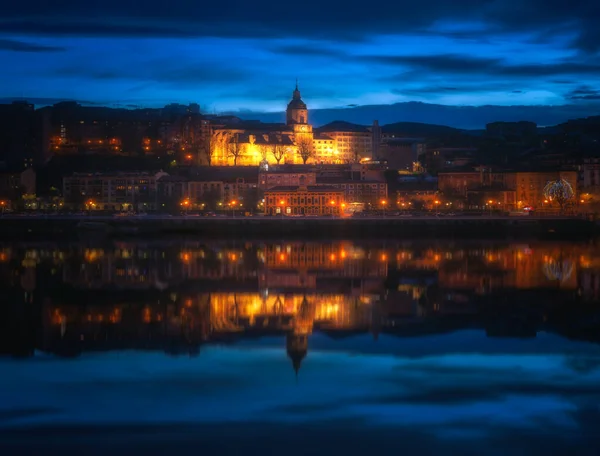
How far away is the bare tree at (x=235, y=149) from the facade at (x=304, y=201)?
13028 millimetres

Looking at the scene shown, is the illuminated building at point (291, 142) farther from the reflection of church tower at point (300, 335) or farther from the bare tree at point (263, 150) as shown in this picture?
the reflection of church tower at point (300, 335)

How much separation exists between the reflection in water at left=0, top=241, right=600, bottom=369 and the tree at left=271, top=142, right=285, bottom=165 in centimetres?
3134

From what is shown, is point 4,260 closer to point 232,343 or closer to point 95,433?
point 232,343

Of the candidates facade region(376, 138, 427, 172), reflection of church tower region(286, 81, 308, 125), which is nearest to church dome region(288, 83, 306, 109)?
reflection of church tower region(286, 81, 308, 125)

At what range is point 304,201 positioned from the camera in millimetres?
41344

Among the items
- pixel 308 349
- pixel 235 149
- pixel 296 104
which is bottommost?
pixel 308 349

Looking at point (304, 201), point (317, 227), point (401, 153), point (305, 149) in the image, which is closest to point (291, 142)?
point (305, 149)

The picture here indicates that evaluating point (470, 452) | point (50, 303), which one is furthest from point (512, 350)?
point (50, 303)

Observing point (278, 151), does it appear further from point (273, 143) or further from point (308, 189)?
point (308, 189)

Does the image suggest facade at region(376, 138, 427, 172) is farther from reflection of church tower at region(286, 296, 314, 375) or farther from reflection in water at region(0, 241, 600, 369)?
reflection of church tower at region(286, 296, 314, 375)

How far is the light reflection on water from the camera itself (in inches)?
277

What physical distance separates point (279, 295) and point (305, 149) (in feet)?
144

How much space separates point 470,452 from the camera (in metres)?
6.15

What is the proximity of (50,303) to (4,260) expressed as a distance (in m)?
8.59
